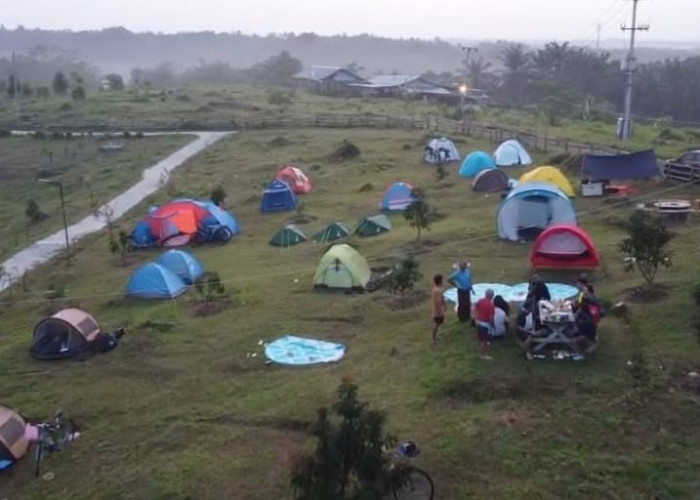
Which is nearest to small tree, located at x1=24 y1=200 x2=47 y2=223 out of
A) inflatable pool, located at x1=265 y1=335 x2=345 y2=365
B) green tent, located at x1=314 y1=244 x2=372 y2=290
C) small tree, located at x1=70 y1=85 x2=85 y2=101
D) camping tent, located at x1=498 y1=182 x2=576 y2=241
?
green tent, located at x1=314 y1=244 x2=372 y2=290

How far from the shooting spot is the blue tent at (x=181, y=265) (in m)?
20.8

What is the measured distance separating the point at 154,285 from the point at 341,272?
4814mm

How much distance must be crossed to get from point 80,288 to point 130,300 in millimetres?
2728

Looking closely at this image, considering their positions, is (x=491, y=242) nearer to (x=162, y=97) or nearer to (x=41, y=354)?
(x=41, y=354)

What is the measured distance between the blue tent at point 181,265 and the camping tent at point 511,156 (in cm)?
1748

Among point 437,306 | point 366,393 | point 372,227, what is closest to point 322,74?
point 372,227

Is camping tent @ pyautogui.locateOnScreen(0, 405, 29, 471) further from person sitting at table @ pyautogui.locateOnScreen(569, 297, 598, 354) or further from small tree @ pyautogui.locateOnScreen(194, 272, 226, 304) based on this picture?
person sitting at table @ pyautogui.locateOnScreen(569, 297, 598, 354)

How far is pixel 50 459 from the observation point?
474 inches

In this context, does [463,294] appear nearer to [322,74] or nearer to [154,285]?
[154,285]

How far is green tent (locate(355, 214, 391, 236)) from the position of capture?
24750 millimetres

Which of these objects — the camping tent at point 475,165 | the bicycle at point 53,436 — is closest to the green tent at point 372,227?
the camping tent at point 475,165

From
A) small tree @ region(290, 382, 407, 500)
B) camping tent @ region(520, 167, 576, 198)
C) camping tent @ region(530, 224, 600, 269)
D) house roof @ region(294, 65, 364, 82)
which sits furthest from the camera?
house roof @ region(294, 65, 364, 82)

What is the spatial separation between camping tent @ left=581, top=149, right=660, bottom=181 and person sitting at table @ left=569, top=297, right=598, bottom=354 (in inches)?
567

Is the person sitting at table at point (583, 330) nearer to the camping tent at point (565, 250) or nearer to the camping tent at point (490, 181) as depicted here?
the camping tent at point (565, 250)
